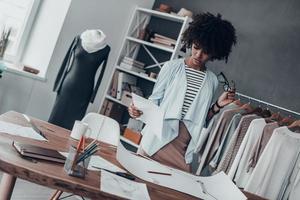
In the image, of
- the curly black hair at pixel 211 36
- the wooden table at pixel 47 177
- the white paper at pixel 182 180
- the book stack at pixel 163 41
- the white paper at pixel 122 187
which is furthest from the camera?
the book stack at pixel 163 41

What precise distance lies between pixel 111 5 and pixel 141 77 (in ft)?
3.00

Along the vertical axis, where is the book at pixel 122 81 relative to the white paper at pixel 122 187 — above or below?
above

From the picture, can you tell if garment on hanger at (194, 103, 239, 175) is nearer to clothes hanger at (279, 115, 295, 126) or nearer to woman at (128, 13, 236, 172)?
clothes hanger at (279, 115, 295, 126)

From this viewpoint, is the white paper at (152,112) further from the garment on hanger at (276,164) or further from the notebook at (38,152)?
the garment on hanger at (276,164)

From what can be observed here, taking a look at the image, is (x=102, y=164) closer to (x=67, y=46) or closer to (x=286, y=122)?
(x=286, y=122)

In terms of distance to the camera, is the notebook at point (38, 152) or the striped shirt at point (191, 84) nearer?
the notebook at point (38, 152)

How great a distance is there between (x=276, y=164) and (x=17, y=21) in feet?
9.92

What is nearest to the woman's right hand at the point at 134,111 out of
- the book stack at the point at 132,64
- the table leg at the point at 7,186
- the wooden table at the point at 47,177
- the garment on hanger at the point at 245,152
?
the wooden table at the point at 47,177

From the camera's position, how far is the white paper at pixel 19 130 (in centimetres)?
182

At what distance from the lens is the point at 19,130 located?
1.89m

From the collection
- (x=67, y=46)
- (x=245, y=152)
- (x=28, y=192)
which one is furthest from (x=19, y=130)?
(x=67, y=46)

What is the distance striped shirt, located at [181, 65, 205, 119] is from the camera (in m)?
2.54

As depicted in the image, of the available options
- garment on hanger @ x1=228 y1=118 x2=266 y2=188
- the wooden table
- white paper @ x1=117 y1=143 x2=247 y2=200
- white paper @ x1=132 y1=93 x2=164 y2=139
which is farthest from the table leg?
garment on hanger @ x1=228 y1=118 x2=266 y2=188

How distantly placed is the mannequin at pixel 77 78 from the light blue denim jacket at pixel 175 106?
147 cm
